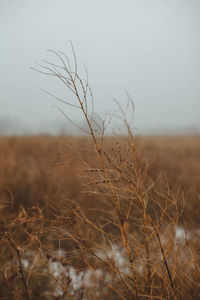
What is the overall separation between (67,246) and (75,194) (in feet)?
3.05

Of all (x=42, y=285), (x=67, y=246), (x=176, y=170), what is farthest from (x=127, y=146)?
(x=176, y=170)

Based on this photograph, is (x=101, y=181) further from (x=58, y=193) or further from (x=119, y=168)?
(x=58, y=193)

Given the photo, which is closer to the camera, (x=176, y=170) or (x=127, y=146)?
(x=127, y=146)

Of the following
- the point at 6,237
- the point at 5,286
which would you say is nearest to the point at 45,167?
the point at 5,286

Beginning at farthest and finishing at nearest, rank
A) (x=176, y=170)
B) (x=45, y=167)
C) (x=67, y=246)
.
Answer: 1. (x=176, y=170)
2. (x=45, y=167)
3. (x=67, y=246)

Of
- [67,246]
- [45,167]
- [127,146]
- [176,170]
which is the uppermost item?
[127,146]

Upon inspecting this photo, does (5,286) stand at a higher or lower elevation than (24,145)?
lower

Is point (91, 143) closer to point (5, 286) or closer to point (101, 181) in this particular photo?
point (101, 181)

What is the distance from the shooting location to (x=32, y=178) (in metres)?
3.98

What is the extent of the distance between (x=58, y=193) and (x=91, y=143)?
9.94 ft

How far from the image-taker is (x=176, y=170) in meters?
6.43

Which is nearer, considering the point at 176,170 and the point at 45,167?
the point at 45,167

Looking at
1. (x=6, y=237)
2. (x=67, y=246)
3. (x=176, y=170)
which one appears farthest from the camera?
(x=176, y=170)

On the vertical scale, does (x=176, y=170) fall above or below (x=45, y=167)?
below
